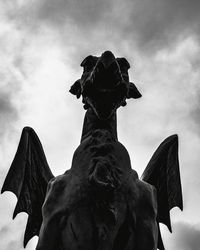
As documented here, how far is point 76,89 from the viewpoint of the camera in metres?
5.46

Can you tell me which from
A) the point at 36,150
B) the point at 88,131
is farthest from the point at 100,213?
the point at 36,150

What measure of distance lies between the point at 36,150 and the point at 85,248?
1826mm

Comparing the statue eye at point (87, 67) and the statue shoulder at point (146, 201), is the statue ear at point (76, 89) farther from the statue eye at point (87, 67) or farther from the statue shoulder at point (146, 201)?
the statue shoulder at point (146, 201)

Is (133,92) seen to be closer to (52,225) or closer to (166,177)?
(166,177)

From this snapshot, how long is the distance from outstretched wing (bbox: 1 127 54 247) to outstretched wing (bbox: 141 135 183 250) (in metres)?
1.17

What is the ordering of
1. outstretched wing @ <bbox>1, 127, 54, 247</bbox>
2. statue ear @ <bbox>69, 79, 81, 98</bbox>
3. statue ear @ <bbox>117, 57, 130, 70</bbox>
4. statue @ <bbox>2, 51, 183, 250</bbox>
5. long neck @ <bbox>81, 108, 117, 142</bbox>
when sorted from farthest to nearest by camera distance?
1. outstretched wing @ <bbox>1, 127, 54, 247</bbox>
2. statue ear @ <bbox>69, 79, 81, 98</bbox>
3. statue ear @ <bbox>117, 57, 130, 70</bbox>
4. long neck @ <bbox>81, 108, 117, 142</bbox>
5. statue @ <bbox>2, 51, 183, 250</bbox>

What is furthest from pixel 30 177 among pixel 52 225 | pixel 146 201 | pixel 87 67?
pixel 146 201

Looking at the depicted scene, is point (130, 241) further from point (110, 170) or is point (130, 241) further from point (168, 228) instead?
point (168, 228)

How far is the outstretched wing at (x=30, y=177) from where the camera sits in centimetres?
592

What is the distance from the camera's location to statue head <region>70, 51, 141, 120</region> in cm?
470

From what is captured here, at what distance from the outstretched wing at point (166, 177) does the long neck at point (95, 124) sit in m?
0.91

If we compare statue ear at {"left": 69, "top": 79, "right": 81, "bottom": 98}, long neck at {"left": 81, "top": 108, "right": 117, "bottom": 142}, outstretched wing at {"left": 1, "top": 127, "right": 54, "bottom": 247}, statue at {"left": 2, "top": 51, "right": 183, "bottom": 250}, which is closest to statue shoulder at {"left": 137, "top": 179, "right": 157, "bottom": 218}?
statue at {"left": 2, "top": 51, "right": 183, "bottom": 250}

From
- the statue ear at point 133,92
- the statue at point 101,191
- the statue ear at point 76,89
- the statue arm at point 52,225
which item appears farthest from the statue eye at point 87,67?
the statue arm at point 52,225

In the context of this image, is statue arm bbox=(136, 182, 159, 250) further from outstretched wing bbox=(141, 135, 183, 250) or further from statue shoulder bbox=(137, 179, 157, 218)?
outstretched wing bbox=(141, 135, 183, 250)
